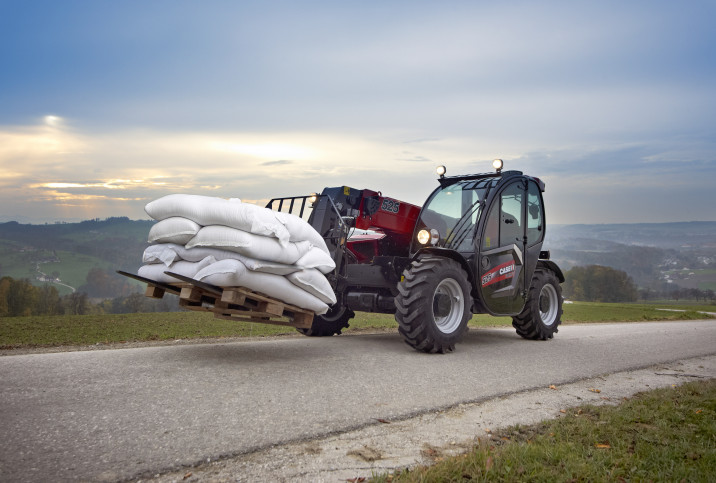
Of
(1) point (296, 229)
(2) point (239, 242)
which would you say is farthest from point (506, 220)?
(2) point (239, 242)

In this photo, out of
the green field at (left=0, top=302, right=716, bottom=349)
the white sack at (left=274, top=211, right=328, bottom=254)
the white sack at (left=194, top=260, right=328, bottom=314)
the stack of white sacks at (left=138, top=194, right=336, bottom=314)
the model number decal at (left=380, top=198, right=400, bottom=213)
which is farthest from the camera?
the green field at (left=0, top=302, right=716, bottom=349)

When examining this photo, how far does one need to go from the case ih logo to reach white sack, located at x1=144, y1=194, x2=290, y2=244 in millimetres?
3657

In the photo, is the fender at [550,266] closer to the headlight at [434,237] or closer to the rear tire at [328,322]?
the headlight at [434,237]

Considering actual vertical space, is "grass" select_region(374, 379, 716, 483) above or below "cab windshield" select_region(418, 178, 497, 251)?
below

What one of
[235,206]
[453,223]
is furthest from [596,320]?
[235,206]

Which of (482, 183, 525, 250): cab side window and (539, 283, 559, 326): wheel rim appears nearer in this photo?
(482, 183, 525, 250): cab side window

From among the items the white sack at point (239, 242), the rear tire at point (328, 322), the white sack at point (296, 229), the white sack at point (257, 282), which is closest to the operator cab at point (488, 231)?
the rear tire at point (328, 322)

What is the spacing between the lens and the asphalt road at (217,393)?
353 cm

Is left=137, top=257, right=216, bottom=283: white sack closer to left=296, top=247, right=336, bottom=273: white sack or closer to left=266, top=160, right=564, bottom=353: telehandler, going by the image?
left=296, top=247, right=336, bottom=273: white sack

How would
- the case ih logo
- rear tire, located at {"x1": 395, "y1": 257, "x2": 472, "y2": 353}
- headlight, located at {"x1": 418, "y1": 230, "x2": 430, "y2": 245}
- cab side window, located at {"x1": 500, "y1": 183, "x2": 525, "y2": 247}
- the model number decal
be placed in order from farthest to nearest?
cab side window, located at {"x1": 500, "y1": 183, "x2": 525, "y2": 247} → the model number decal → the case ih logo → headlight, located at {"x1": 418, "y1": 230, "x2": 430, "y2": 245} → rear tire, located at {"x1": 395, "y1": 257, "x2": 472, "y2": 353}

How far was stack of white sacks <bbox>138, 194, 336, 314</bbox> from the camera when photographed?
18.3 ft

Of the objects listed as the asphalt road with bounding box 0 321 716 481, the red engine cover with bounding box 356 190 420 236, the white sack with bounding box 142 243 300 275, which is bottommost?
the asphalt road with bounding box 0 321 716 481

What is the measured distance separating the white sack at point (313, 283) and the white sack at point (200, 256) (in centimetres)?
9

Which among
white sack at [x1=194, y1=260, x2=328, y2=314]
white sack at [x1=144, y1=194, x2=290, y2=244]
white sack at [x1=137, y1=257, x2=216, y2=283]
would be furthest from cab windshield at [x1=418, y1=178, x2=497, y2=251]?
white sack at [x1=137, y1=257, x2=216, y2=283]
